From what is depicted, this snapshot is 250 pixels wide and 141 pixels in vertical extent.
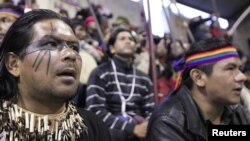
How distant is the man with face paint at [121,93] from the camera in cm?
207

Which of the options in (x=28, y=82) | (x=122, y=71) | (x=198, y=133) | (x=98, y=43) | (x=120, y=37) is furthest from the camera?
(x=98, y=43)

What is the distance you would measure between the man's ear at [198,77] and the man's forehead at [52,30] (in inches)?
31.1

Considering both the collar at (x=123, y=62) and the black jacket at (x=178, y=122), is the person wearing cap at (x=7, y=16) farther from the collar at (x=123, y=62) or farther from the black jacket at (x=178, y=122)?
the black jacket at (x=178, y=122)

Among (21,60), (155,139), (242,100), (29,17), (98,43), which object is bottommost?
(155,139)

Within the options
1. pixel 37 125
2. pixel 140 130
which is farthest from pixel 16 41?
pixel 140 130

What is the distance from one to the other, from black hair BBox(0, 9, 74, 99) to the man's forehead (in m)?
0.02

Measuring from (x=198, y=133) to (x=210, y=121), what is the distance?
0.15 meters

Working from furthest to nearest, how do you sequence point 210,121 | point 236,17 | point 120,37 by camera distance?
point 236,17
point 120,37
point 210,121

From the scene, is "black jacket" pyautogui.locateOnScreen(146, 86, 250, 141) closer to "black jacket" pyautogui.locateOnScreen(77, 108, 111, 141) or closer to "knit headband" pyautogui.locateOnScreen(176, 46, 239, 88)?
"knit headband" pyautogui.locateOnScreen(176, 46, 239, 88)

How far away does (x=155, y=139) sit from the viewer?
1.53 metres

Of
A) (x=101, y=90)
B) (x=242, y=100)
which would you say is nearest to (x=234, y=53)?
(x=242, y=100)

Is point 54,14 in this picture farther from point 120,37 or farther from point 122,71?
point 120,37

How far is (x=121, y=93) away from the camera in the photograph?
2.33m

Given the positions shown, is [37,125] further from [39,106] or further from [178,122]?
[178,122]
